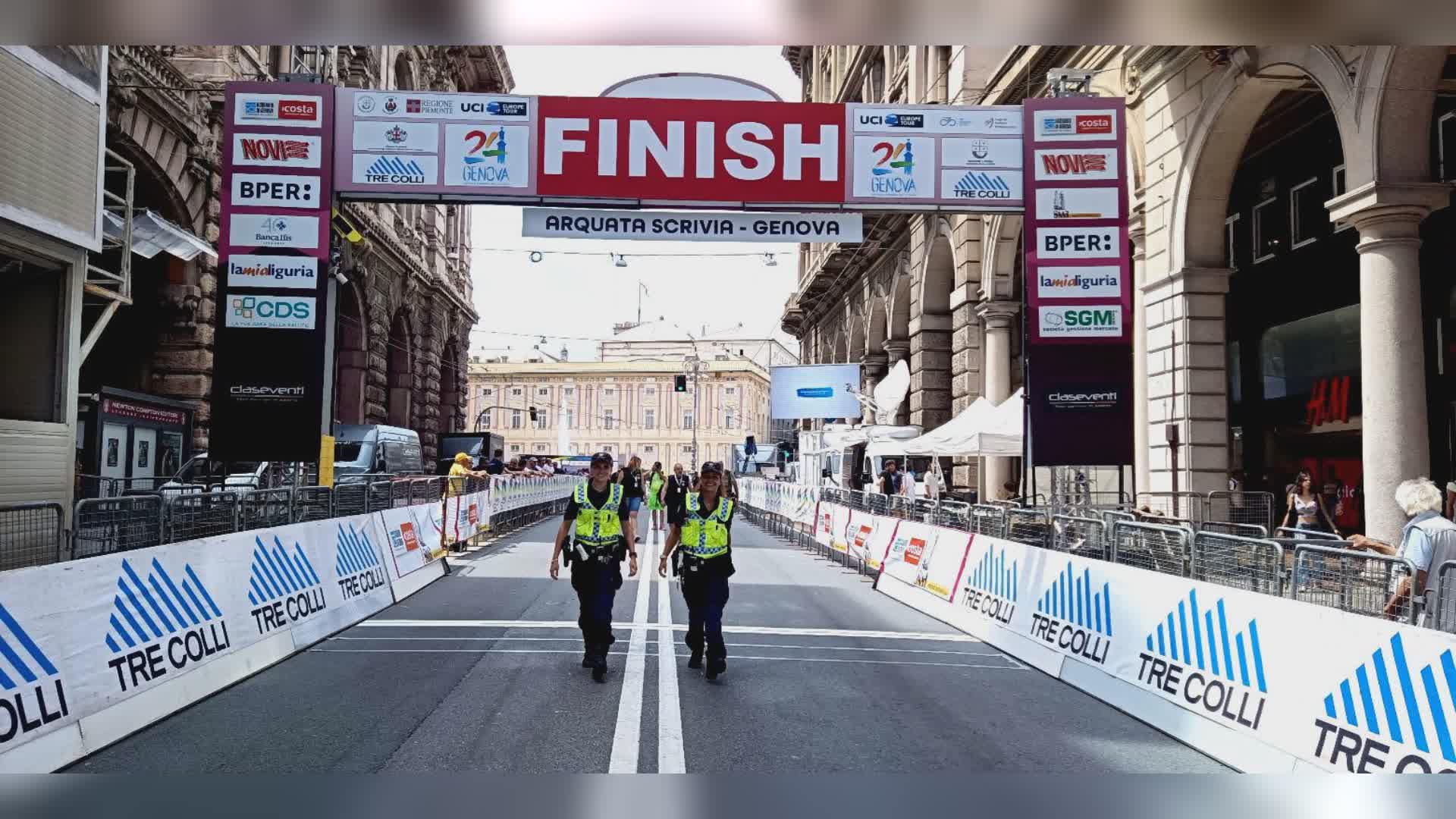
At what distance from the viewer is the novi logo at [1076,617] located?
8617 mm

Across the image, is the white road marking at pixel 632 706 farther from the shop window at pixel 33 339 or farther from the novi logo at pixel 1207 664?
the shop window at pixel 33 339

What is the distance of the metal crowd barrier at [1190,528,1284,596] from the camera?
24.5ft

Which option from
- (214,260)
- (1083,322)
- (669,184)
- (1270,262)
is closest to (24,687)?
(669,184)

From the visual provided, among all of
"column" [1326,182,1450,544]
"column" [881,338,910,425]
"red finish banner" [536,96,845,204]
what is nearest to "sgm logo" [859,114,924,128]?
"red finish banner" [536,96,845,204]

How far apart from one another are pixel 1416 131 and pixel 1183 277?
4614 mm

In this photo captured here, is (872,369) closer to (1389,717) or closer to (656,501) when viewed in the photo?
(656,501)

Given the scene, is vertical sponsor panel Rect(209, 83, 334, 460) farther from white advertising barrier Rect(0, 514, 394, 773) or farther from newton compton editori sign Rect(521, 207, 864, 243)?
white advertising barrier Rect(0, 514, 394, 773)

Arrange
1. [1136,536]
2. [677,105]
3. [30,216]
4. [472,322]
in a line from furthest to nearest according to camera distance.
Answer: [472,322] → [677,105] → [30,216] → [1136,536]

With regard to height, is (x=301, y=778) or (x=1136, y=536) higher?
(x=1136, y=536)

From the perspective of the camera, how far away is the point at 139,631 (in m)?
7.12

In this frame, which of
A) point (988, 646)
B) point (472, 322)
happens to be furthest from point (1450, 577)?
point (472, 322)

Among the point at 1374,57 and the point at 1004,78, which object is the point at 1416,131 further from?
the point at 1004,78

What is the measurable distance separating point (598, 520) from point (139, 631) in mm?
3420

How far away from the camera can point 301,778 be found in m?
5.36
